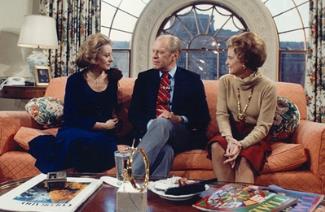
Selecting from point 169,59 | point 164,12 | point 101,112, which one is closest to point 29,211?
point 101,112

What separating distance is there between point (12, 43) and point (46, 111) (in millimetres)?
1798

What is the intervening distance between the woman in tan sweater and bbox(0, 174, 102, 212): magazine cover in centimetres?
88

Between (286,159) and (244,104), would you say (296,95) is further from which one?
(286,159)

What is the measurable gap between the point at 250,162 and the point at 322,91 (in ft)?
6.72

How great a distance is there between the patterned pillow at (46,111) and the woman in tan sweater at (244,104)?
1.05 metres

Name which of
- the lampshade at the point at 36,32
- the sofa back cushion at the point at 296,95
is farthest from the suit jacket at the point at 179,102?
the lampshade at the point at 36,32

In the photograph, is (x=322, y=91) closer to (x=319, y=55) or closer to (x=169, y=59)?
(x=319, y=55)

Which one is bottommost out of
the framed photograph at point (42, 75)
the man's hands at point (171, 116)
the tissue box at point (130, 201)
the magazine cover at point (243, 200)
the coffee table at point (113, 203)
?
the coffee table at point (113, 203)

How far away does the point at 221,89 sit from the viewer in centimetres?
246

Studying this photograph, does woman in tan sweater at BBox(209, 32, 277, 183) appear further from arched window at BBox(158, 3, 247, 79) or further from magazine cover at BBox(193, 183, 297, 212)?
arched window at BBox(158, 3, 247, 79)

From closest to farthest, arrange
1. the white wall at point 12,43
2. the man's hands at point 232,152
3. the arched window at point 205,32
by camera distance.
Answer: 1. the man's hands at point 232,152
2. the white wall at point 12,43
3. the arched window at point 205,32

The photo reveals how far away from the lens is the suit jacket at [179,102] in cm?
257

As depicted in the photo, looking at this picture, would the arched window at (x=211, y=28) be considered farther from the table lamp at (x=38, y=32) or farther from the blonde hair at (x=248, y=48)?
the blonde hair at (x=248, y=48)

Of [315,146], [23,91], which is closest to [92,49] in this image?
[23,91]
